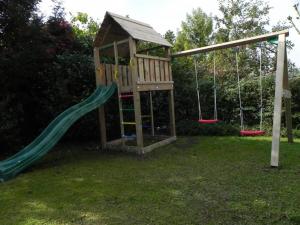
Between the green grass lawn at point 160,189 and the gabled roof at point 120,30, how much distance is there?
2.65 m

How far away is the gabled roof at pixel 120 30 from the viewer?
6.33m

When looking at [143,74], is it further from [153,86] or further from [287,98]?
[287,98]

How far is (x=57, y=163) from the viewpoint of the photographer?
588 cm

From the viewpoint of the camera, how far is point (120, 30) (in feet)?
22.7

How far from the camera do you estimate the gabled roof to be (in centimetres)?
633

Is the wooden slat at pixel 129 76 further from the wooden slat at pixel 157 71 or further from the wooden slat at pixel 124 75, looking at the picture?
the wooden slat at pixel 157 71

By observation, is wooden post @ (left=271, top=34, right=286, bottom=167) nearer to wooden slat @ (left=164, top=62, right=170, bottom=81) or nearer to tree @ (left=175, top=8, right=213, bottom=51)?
wooden slat @ (left=164, top=62, right=170, bottom=81)

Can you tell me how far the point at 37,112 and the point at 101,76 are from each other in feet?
7.82

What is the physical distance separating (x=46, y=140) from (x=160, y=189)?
2.65 meters

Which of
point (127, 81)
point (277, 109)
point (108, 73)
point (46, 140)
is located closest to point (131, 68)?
point (127, 81)

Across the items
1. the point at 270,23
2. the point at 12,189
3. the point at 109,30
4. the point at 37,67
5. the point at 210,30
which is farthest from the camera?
the point at 210,30

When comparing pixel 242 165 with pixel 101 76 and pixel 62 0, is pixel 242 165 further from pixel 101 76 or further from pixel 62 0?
pixel 62 0

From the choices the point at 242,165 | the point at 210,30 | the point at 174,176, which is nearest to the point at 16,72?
the point at 174,176

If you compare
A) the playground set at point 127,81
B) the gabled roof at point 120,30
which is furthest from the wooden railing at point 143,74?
the gabled roof at point 120,30
